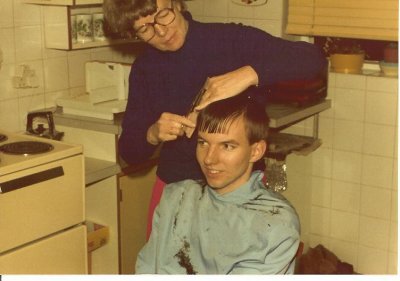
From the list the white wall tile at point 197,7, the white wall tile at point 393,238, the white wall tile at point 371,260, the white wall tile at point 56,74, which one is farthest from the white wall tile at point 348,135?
the white wall tile at point 56,74

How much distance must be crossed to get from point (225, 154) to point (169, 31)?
1.32 ft

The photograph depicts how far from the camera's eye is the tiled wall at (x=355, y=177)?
135 inches

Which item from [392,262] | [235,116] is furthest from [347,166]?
[235,116]

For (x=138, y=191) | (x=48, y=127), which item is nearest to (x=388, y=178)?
(x=138, y=191)

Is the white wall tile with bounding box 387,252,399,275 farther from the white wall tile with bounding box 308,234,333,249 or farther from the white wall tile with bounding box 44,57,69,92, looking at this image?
the white wall tile with bounding box 44,57,69,92

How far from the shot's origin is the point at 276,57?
1.92 meters

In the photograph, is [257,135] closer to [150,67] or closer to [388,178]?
[150,67]

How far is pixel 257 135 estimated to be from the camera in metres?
1.91

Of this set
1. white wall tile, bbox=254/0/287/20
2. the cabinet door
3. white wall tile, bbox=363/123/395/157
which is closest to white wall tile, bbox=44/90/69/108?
the cabinet door

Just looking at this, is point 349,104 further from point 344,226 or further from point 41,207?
point 41,207

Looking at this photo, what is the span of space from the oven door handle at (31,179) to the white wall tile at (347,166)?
159 cm

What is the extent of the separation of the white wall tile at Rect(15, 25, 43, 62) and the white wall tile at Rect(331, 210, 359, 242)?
1.76 metres

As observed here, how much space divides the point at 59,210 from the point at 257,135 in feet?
3.53

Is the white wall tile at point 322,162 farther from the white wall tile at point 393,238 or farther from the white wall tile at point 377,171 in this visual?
the white wall tile at point 393,238
